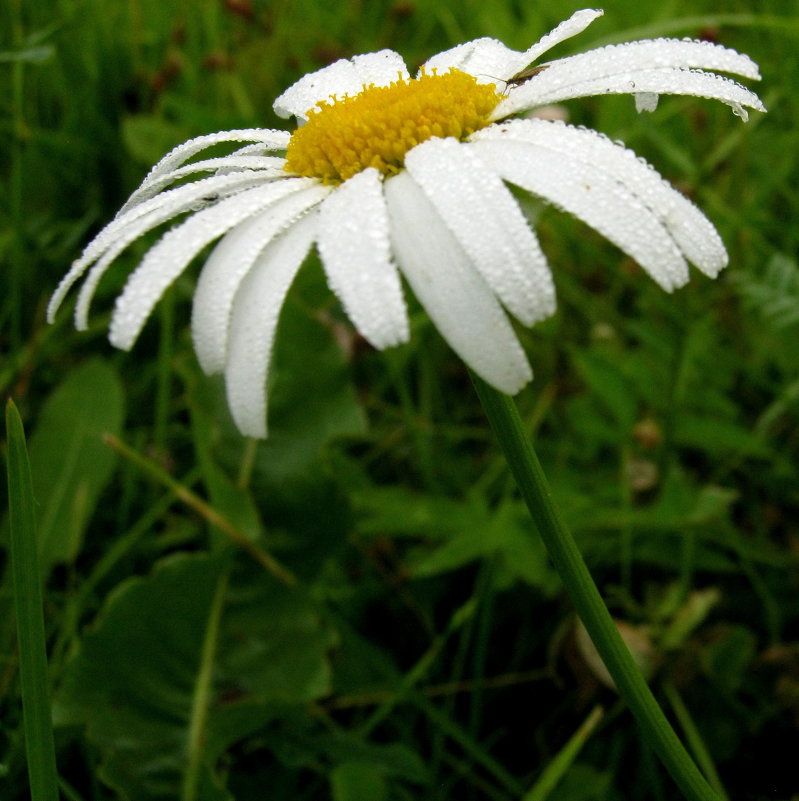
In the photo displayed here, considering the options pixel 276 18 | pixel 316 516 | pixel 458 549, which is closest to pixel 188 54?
pixel 276 18

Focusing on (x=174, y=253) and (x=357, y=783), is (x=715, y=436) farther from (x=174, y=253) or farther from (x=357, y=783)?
(x=174, y=253)

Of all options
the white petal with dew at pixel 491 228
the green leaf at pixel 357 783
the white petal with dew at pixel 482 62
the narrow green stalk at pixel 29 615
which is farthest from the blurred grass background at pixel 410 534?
the white petal with dew at pixel 491 228

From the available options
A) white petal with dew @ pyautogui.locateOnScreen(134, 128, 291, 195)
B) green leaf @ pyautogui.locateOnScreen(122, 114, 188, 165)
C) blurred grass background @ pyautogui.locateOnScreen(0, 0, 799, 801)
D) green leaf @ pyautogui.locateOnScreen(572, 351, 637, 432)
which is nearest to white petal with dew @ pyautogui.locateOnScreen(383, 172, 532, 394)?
white petal with dew @ pyautogui.locateOnScreen(134, 128, 291, 195)

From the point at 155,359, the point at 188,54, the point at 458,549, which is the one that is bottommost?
the point at 458,549

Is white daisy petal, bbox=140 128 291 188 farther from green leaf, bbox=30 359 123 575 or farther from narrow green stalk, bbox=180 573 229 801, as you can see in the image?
green leaf, bbox=30 359 123 575

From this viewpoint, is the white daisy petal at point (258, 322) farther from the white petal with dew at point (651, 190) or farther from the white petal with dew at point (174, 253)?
the white petal with dew at point (651, 190)

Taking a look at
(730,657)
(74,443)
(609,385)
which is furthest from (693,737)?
(74,443)

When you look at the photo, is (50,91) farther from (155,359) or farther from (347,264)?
(347,264)
